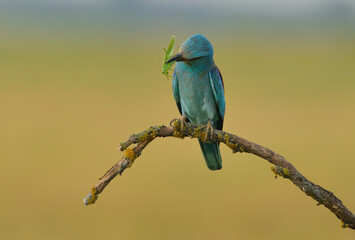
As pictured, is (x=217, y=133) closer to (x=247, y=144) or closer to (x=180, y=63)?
(x=247, y=144)

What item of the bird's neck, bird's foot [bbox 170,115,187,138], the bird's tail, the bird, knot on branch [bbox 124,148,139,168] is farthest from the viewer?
the bird's tail

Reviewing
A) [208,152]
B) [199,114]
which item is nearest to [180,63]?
[199,114]

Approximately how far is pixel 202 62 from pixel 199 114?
1.71 ft

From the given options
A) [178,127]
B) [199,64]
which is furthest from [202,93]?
[178,127]

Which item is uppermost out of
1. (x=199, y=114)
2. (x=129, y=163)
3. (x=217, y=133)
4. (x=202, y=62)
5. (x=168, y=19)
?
(x=168, y=19)

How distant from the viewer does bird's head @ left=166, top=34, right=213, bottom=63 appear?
4340 millimetres

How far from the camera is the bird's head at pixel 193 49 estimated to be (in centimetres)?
434

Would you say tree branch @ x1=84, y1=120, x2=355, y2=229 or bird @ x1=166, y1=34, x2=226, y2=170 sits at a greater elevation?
bird @ x1=166, y1=34, x2=226, y2=170

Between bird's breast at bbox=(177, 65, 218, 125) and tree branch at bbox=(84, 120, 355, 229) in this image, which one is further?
bird's breast at bbox=(177, 65, 218, 125)

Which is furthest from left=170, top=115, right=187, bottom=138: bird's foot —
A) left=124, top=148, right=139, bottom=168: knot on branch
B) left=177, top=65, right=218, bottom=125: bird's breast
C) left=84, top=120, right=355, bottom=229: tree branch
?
left=177, top=65, right=218, bottom=125: bird's breast

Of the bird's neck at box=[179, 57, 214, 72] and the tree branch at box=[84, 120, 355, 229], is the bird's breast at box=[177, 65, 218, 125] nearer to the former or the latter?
the bird's neck at box=[179, 57, 214, 72]

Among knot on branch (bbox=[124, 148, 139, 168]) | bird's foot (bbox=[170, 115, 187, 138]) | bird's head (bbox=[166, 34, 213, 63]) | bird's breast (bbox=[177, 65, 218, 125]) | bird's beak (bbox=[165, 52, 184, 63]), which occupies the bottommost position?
knot on branch (bbox=[124, 148, 139, 168])

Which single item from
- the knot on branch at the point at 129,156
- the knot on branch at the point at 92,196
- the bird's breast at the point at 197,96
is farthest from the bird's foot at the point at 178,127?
the knot on branch at the point at 92,196

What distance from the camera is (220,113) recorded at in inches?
191
